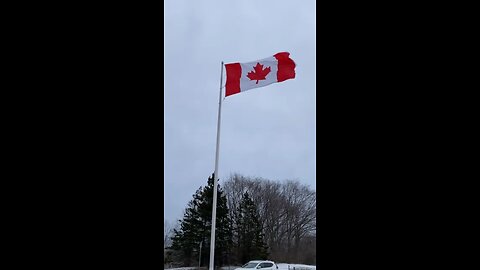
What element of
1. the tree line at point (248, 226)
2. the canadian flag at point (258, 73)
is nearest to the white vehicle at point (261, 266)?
Answer: the tree line at point (248, 226)

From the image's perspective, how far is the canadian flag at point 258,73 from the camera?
8.76 metres

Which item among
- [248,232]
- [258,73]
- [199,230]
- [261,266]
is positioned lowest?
[261,266]

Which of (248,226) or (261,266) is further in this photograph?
(248,226)

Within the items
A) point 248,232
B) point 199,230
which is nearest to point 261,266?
point 199,230

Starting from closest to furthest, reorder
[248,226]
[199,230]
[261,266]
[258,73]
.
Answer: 1. [258,73]
2. [261,266]
3. [199,230]
4. [248,226]

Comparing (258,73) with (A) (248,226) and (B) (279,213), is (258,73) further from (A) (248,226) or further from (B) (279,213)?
(B) (279,213)

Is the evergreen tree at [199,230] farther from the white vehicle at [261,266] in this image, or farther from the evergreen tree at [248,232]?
the white vehicle at [261,266]

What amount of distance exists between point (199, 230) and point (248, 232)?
2810mm

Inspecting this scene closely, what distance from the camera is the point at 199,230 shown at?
2256 cm

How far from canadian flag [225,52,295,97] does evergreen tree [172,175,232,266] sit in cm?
1335

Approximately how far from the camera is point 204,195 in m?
22.2
